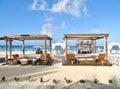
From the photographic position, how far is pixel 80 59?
15.7 meters

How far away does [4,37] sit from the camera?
1666 centimetres

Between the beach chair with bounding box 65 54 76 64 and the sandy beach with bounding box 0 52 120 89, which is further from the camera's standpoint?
the beach chair with bounding box 65 54 76 64

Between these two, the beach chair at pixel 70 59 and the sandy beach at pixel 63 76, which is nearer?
the sandy beach at pixel 63 76

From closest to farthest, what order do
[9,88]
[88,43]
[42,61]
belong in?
[9,88]
[42,61]
[88,43]

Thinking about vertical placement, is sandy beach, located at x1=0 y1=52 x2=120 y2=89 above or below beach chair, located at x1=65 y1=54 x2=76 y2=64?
below

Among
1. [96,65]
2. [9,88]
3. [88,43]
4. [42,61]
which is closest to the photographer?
[9,88]

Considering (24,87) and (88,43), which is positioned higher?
(88,43)

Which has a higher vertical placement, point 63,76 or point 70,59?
point 70,59

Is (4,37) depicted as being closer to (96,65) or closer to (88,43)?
(96,65)

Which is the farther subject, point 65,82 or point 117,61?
point 117,61

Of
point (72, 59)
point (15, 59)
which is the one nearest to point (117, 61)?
point (72, 59)

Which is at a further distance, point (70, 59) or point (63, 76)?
point (70, 59)

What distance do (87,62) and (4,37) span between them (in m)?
6.60

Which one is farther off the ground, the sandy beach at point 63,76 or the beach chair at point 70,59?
the beach chair at point 70,59
